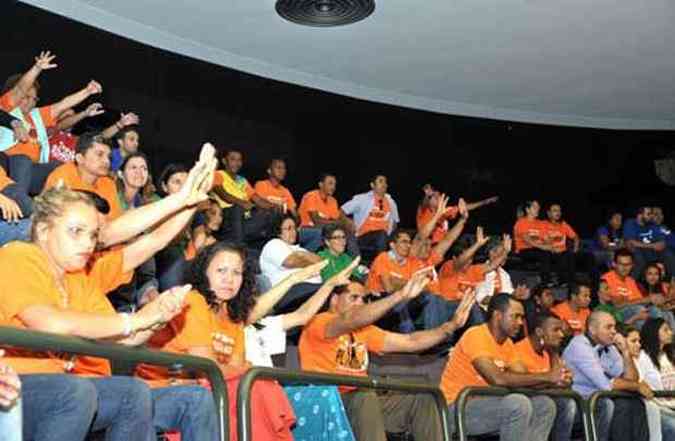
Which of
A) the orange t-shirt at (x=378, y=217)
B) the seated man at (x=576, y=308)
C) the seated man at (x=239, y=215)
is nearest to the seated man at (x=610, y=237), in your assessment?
the seated man at (x=576, y=308)

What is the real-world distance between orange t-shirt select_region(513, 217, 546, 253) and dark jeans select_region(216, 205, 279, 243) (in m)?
3.92

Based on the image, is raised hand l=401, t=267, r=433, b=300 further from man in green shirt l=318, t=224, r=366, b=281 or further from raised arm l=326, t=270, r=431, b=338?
man in green shirt l=318, t=224, r=366, b=281

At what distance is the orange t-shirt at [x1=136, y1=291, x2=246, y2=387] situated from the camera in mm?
3475

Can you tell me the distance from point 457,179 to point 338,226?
15.2ft

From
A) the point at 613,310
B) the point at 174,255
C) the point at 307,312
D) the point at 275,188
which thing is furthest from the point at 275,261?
the point at 613,310

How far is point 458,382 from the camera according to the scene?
5500mm

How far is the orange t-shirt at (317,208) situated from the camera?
902cm

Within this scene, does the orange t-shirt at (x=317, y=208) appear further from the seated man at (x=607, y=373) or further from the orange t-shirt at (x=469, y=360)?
the orange t-shirt at (x=469, y=360)

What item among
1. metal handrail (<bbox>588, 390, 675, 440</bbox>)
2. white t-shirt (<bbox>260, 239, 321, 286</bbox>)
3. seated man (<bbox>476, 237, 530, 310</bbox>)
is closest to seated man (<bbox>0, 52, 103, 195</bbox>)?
white t-shirt (<bbox>260, 239, 321, 286</bbox>)

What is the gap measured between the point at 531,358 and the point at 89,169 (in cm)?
307

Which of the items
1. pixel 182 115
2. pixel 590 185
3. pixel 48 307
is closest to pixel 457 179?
pixel 590 185

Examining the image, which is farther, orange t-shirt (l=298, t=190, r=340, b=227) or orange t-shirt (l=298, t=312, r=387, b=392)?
orange t-shirt (l=298, t=190, r=340, b=227)

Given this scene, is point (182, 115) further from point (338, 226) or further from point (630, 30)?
point (630, 30)

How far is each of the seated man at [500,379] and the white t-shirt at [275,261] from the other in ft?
4.80
